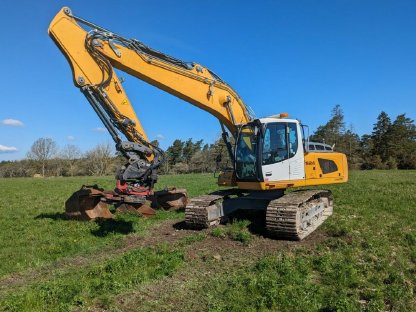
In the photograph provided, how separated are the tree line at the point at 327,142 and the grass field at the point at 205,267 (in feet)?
151

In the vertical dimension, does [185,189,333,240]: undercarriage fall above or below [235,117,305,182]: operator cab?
below

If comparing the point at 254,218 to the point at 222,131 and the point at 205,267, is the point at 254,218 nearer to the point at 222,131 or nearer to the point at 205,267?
the point at 222,131

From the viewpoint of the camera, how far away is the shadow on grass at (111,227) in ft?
36.9

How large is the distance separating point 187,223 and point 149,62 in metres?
4.57

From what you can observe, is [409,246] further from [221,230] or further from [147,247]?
[147,247]

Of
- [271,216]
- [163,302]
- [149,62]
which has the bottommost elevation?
[163,302]

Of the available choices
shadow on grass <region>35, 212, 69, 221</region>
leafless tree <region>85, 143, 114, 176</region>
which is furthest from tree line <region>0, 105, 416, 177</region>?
shadow on grass <region>35, 212, 69, 221</region>

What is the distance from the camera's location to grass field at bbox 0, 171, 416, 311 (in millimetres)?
6055

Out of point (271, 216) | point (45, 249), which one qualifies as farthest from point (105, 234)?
point (271, 216)

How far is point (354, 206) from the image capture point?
49.0ft

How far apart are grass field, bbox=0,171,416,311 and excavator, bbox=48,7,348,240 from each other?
2.57 ft

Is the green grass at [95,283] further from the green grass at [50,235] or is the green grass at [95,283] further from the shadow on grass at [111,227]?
the shadow on grass at [111,227]

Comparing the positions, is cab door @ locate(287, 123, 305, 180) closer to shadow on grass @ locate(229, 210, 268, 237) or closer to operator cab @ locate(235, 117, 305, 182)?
operator cab @ locate(235, 117, 305, 182)

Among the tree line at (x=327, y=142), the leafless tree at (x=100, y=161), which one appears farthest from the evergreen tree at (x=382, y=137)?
→ the leafless tree at (x=100, y=161)
